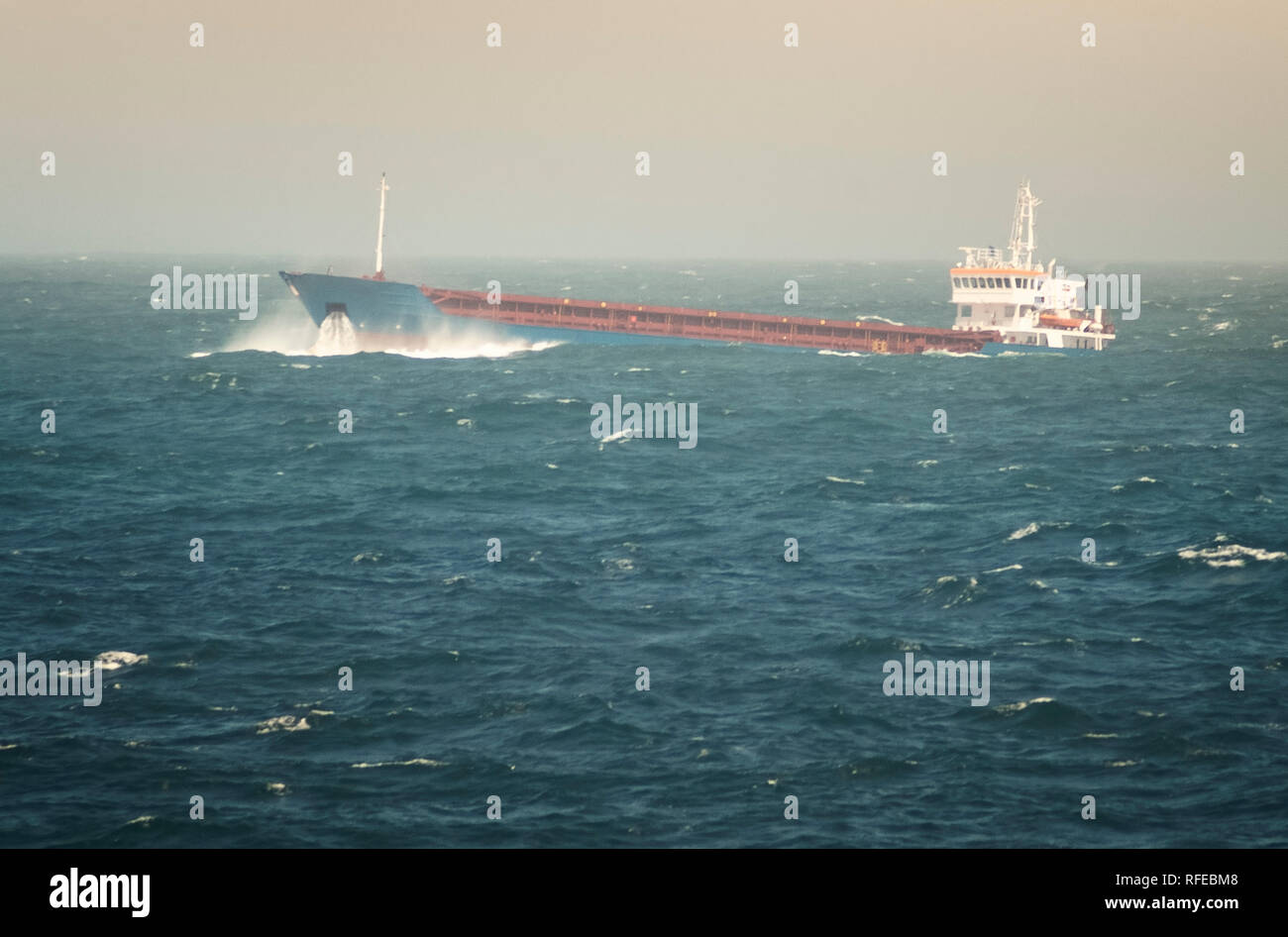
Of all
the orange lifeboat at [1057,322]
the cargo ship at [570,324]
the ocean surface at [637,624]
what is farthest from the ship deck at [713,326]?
the ocean surface at [637,624]

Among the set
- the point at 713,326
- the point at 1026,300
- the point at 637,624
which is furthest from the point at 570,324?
the point at 637,624

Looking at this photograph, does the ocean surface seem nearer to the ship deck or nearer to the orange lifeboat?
the orange lifeboat

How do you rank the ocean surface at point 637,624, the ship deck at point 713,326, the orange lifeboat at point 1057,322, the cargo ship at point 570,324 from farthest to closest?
1. the ship deck at point 713,326
2. the orange lifeboat at point 1057,322
3. the cargo ship at point 570,324
4. the ocean surface at point 637,624

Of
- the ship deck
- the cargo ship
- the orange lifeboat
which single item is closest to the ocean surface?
the cargo ship

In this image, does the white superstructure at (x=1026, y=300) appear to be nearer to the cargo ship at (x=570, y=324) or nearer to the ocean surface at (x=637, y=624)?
the cargo ship at (x=570, y=324)

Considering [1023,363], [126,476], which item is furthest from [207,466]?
[1023,363]

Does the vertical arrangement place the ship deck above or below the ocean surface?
above
